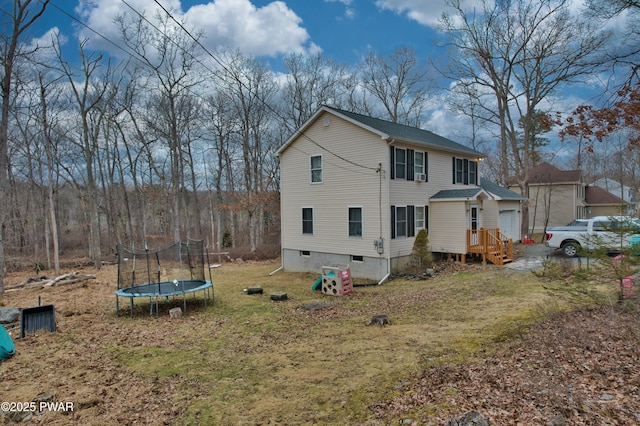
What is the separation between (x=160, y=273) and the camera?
11.2 m

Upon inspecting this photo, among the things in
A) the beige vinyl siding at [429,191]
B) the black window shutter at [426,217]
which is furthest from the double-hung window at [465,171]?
the black window shutter at [426,217]

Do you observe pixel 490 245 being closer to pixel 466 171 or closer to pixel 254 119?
pixel 466 171

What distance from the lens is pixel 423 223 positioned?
15961 millimetres

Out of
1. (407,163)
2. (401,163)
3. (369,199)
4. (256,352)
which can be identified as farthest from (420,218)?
(256,352)

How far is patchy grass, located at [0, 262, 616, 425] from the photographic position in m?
4.74

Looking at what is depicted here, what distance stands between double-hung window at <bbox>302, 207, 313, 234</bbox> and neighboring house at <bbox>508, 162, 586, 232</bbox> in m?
21.3

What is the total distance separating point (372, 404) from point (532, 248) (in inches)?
733

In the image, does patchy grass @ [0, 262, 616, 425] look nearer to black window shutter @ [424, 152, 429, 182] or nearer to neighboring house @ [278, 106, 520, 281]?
neighboring house @ [278, 106, 520, 281]

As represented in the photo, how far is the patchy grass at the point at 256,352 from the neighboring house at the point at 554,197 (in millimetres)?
22670

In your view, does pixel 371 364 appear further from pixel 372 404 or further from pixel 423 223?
pixel 423 223

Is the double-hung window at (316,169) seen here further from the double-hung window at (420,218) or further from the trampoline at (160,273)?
the trampoline at (160,273)

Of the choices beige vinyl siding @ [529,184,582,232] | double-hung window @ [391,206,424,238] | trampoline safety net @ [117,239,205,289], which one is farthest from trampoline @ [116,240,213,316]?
beige vinyl siding @ [529,184,582,232]

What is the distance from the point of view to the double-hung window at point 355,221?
49.3 ft

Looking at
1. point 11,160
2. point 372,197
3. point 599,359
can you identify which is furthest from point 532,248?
point 11,160
